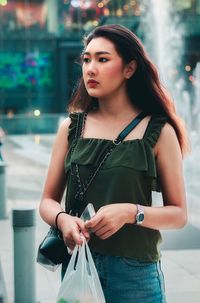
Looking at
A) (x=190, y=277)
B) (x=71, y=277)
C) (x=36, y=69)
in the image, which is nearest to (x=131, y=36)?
(x=71, y=277)

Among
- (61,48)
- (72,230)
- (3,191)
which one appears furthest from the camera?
(61,48)

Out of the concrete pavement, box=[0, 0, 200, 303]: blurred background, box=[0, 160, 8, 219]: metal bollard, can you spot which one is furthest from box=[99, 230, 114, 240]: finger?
box=[0, 0, 200, 303]: blurred background

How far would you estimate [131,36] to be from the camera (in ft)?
7.29

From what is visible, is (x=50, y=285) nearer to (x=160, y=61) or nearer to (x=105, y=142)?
(x=105, y=142)

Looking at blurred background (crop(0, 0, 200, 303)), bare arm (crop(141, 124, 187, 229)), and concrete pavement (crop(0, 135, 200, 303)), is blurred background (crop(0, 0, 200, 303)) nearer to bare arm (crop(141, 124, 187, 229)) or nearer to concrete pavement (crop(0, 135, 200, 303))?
concrete pavement (crop(0, 135, 200, 303))

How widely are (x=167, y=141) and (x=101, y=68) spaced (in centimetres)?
36

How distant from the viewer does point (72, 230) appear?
2.03 m

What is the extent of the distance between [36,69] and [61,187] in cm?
3470

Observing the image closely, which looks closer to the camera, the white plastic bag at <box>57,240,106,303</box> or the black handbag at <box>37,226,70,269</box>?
the white plastic bag at <box>57,240,106,303</box>

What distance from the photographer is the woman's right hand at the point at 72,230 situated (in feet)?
6.58

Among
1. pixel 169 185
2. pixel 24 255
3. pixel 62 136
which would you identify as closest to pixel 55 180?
pixel 62 136

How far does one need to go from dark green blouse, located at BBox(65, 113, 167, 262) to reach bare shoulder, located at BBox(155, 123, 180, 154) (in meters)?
0.02

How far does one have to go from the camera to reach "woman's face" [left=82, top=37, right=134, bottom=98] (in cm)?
219

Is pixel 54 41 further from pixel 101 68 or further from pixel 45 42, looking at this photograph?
pixel 101 68
